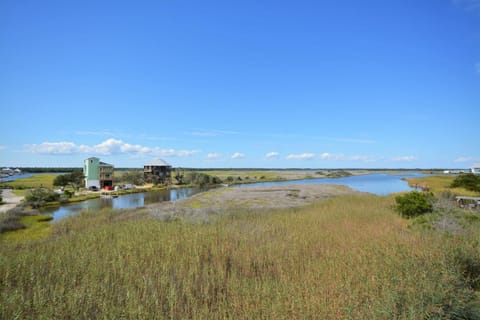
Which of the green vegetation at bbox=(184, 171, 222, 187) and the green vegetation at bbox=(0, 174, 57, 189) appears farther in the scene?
the green vegetation at bbox=(184, 171, 222, 187)

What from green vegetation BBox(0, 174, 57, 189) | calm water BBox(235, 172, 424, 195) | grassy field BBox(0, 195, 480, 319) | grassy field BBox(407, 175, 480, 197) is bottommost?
calm water BBox(235, 172, 424, 195)

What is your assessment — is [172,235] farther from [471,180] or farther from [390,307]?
[471,180]

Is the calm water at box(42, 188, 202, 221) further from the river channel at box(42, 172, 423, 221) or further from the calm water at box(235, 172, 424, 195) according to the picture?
the calm water at box(235, 172, 424, 195)

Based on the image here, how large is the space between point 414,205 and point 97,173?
51.5m

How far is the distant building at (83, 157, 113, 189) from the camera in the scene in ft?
157

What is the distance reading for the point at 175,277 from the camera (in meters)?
4.90

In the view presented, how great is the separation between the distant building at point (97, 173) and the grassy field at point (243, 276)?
45.8 metres

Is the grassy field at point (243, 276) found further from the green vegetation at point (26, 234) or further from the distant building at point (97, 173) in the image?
the distant building at point (97, 173)

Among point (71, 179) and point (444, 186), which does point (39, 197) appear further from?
point (444, 186)

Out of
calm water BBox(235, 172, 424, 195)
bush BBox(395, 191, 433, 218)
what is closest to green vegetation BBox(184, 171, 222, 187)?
calm water BBox(235, 172, 424, 195)

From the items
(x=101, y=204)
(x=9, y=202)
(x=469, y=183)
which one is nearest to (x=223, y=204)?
(x=469, y=183)

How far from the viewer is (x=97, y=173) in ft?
163

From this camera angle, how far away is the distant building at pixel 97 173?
47.8 meters

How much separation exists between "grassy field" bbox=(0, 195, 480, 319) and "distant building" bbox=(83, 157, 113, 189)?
45824 mm
